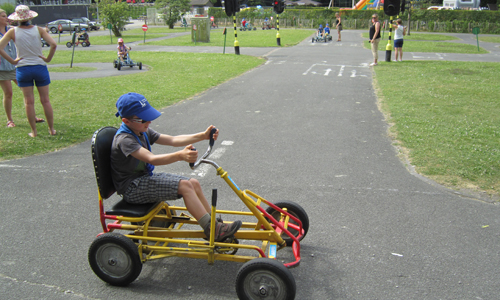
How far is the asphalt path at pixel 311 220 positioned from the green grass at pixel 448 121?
1.33 ft

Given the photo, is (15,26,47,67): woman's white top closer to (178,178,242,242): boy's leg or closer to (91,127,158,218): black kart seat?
(91,127,158,218): black kart seat

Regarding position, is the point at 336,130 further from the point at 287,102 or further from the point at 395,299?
the point at 395,299

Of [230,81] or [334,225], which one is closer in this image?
[334,225]

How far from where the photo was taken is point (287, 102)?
1015 cm

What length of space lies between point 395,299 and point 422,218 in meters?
1.54

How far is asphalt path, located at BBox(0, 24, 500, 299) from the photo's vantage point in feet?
10.9

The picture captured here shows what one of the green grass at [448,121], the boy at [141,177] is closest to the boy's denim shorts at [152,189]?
the boy at [141,177]

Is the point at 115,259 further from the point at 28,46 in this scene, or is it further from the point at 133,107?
the point at 28,46

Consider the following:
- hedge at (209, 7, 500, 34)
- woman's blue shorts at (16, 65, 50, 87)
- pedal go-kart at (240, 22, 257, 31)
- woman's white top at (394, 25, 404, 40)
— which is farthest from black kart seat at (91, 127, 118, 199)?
hedge at (209, 7, 500, 34)

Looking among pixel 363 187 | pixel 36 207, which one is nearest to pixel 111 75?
pixel 36 207

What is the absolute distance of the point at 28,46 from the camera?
661cm

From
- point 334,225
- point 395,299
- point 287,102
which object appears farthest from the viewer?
point 287,102

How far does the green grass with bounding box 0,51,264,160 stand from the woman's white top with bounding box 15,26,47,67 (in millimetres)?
1279

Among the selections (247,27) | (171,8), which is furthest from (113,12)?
(247,27)
